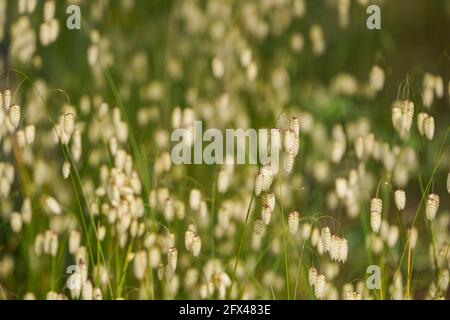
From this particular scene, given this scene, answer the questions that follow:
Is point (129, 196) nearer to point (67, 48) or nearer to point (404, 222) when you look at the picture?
point (404, 222)

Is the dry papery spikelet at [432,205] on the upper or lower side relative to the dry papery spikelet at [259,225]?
upper

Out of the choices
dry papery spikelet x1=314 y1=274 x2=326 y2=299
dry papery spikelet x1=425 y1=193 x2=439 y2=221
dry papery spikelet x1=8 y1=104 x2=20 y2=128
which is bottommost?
dry papery spikelet x1=314 y1=274 x2=326 y2=299

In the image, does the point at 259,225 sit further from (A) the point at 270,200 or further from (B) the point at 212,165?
(B) the point at 212,165

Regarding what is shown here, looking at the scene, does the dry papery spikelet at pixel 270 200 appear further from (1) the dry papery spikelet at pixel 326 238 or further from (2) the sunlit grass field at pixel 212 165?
(1) the dry papery spikelet at pixel 326 238

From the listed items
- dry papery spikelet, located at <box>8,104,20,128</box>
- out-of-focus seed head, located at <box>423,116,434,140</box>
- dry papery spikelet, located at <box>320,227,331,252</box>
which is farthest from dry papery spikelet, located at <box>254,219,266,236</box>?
dry papery spikelet, located at <box>8,104,20,128</box>

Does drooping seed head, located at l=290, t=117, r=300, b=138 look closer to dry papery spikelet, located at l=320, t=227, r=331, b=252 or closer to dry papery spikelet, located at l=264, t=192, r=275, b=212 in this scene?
dry papery spikelet, located at l=264, t=192, r=275, b=212

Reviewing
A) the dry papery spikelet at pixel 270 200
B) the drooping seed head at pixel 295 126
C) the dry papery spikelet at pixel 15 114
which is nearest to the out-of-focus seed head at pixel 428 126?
the drooping seed head at pixel 295 126

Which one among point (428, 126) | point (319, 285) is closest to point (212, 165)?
point (428, 126)

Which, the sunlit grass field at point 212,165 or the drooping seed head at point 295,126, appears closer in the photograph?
the drooping seed head at point 295,126

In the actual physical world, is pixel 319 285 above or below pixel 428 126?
below

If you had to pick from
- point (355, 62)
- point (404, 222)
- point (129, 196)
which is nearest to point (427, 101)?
point (404, 222)

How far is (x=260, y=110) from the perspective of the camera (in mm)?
4613

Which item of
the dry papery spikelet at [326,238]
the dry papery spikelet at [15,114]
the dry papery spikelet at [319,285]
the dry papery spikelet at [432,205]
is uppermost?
the dry papery spikelet at [15,114]

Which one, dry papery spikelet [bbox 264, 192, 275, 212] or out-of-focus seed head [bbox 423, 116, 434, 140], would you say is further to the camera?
out-of-focus seed head [bbox 423, 116, 434, 140]
